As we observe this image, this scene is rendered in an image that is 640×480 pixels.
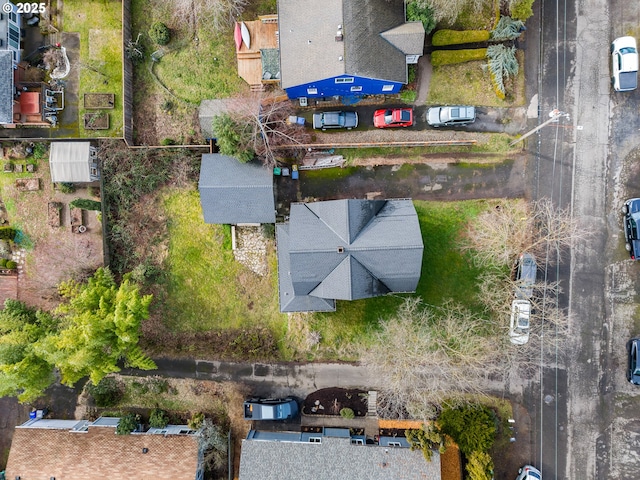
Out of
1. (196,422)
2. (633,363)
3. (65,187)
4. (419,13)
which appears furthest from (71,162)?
(633,363)

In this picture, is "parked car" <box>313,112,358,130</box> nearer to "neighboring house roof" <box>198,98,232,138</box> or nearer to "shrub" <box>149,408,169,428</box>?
"neighboring house roof" <box>198,98,232,138</box>

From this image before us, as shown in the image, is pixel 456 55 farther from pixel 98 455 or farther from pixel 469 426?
pixel 98 455

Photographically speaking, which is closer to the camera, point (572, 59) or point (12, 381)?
point (12, 381)

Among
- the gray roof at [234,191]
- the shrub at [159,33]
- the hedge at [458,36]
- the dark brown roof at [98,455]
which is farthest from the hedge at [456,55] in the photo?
the dark brown roof at [98,455]

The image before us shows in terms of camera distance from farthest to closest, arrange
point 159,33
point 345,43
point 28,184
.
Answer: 1. point 28,184
2. point 159,33
3. point 345,43

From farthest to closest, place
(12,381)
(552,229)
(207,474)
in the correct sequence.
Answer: (207,474) < (552,229) < (12,381)

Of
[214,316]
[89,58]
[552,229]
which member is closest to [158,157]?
[89,58]

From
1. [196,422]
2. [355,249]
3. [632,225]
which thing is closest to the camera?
[355,249]

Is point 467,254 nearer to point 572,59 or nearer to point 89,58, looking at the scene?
point 572,59
